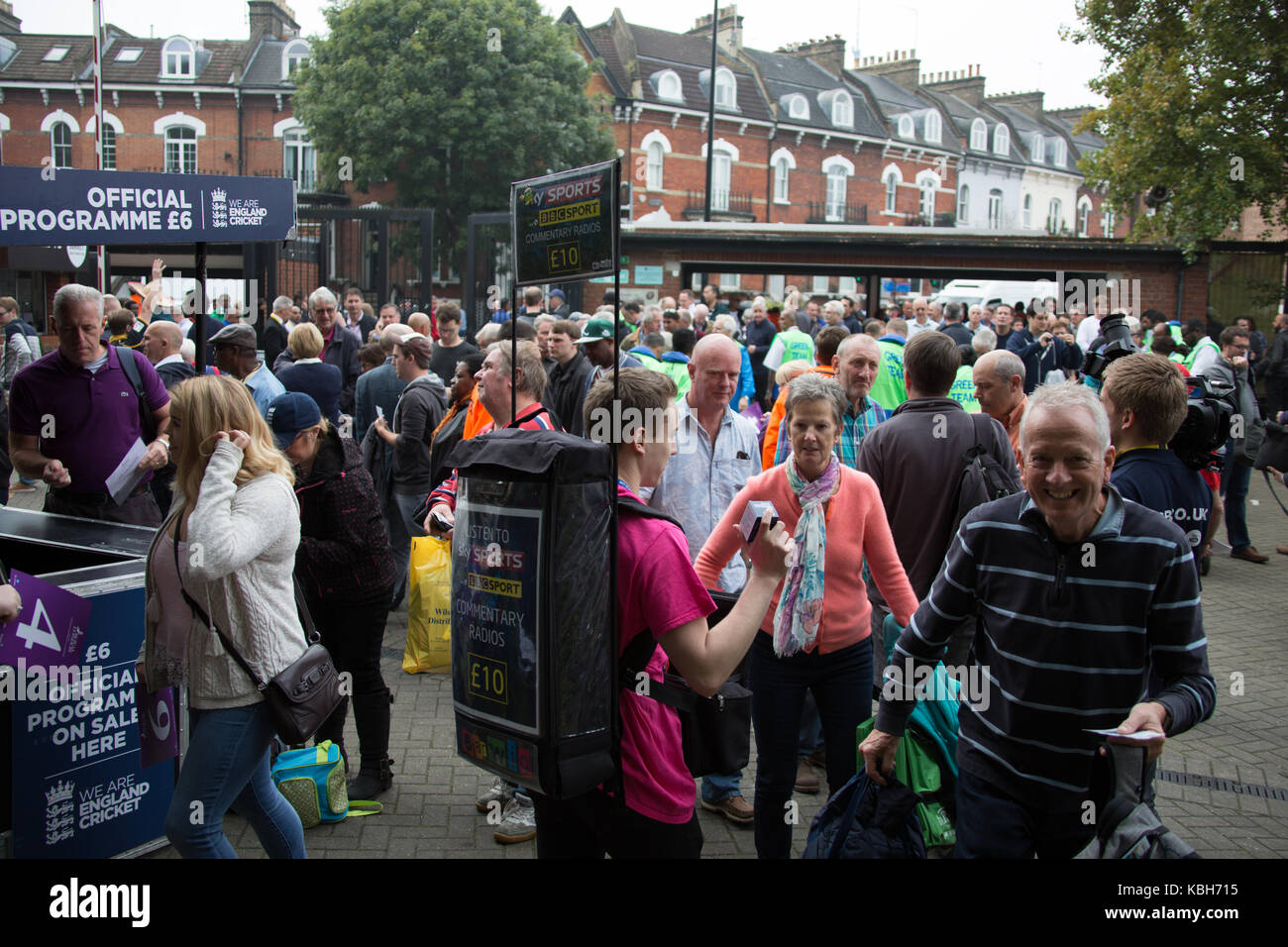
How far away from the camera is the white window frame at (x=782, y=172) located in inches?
1772

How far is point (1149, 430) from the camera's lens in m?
3.51

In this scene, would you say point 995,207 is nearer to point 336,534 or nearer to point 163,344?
point 163,344

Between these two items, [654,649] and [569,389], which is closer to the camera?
[654,649]

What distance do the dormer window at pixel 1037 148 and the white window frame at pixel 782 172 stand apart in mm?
18858

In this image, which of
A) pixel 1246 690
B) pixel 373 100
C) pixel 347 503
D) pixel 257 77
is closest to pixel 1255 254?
pixel 1246 690

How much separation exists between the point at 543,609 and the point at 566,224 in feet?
3.32

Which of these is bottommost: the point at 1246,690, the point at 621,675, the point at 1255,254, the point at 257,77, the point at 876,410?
the point at 1246,690

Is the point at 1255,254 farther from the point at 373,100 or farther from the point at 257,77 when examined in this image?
the point at 257,77

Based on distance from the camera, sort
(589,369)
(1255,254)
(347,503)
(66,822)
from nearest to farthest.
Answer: (66,822), (347,503), (589,369), (1255,254)

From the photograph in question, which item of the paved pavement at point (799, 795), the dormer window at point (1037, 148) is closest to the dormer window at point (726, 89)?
the dormer window at point (1037, 148)

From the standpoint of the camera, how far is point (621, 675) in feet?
8.31

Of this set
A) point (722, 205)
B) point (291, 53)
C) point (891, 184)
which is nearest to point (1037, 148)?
point (891, 184)

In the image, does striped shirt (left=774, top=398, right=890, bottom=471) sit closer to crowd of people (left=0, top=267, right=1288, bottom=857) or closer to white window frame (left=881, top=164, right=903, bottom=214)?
crowd of people (left=0, top=267, right=1288, bottom=857)
